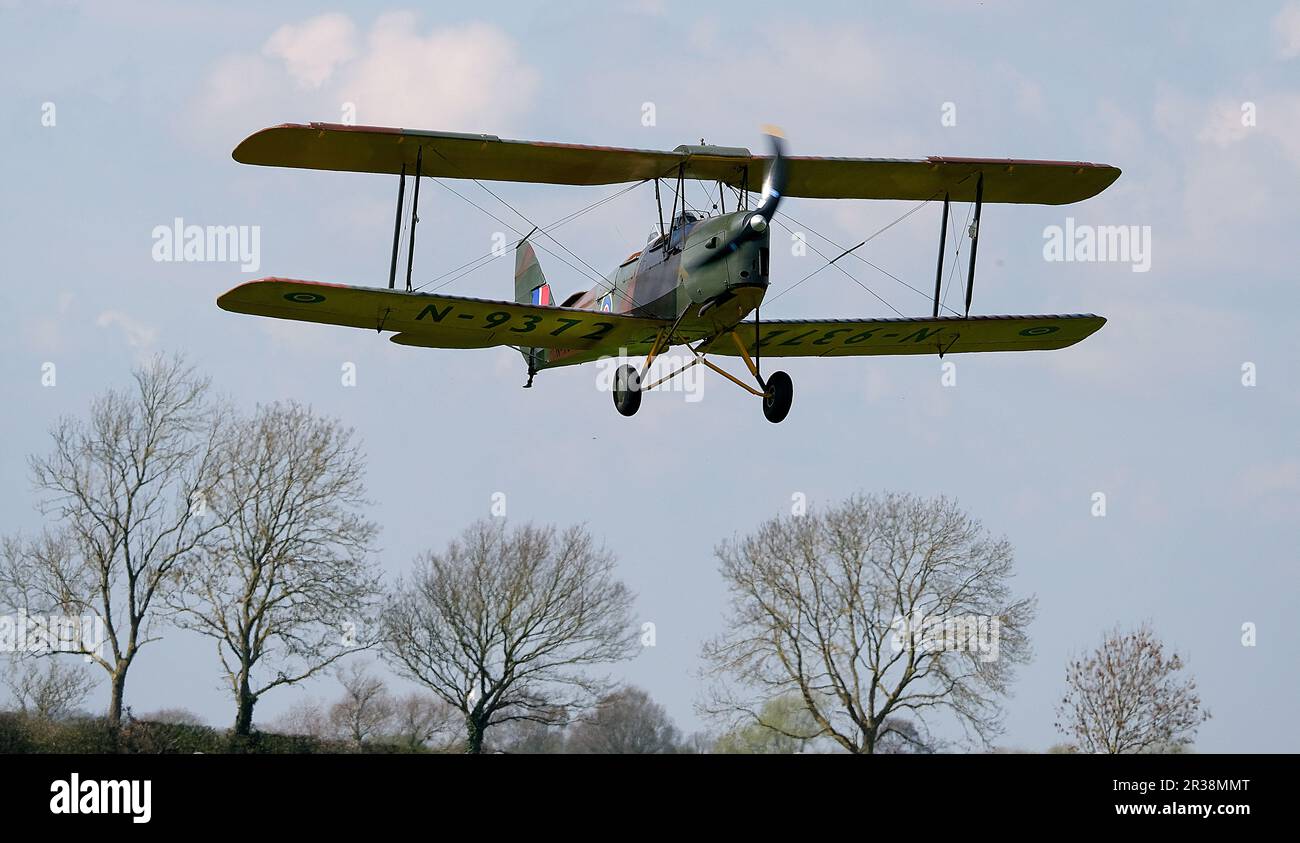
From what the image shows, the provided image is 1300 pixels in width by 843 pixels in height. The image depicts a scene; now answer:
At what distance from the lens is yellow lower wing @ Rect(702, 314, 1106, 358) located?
2491cm

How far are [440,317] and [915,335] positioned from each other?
7.53m

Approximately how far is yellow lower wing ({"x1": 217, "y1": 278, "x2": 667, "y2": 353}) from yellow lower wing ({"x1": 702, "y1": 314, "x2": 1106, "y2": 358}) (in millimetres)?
1773

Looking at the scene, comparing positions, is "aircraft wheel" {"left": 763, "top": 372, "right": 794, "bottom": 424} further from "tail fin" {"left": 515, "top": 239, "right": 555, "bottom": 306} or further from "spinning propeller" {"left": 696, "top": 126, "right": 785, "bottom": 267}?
"tail fin" {"left": 515, "top": 239, "right": 555, "bottom": 306}

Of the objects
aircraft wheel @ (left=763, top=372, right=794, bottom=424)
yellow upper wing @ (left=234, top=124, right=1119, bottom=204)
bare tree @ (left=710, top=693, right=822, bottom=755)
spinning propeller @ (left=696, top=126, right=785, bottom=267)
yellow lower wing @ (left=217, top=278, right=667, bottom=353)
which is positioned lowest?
bare tree @ (left=710, top=693, right=822, bottom=755)

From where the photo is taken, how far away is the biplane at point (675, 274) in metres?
21.8

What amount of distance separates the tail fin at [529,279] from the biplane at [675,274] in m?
3.87

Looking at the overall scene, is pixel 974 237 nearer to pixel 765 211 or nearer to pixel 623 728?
pixel 765 211

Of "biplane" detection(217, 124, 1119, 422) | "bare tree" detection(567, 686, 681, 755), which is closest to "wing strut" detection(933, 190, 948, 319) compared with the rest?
"biplane" detection(217, 124, 1119, 422)

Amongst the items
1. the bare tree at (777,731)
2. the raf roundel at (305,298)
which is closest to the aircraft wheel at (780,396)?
the raf roundel at (305,298)

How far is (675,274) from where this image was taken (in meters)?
22.7

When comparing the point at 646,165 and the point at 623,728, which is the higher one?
the point at 646,165

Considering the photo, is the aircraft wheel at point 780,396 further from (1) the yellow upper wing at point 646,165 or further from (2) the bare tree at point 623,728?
(2) the bare tree at point 623,728

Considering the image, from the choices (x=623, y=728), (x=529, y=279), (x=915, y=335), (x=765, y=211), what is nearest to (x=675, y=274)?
(x=765, y=211)
